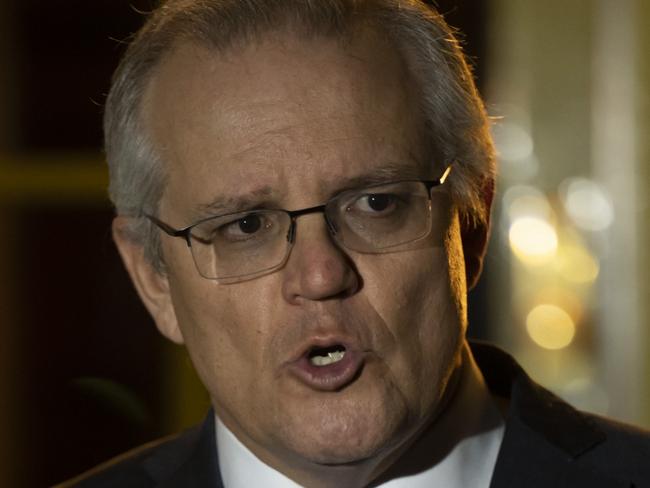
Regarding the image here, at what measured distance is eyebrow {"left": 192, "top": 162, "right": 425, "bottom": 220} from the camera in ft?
7.32

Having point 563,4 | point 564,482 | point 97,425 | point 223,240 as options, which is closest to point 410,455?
point 564,482

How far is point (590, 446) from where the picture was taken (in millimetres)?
2377

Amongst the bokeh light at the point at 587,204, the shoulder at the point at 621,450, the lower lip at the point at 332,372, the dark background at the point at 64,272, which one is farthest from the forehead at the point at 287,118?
the bokeh light at the point at 587,204

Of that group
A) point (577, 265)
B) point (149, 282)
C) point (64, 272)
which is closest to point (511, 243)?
point (577, 265)

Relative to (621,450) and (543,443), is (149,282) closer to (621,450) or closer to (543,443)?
(543,443)

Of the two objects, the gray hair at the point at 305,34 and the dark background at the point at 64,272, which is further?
the dark background at the point at 64,272

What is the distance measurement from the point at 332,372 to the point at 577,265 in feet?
7.25

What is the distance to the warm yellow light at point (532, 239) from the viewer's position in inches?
166

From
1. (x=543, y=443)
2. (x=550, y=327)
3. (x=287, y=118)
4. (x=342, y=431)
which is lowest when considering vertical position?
(x=550, y=327)

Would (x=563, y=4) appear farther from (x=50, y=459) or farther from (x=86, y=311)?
(x=50, y=459)

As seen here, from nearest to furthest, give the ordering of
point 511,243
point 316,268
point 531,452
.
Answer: point 316,268
point 531,452
point 511,243

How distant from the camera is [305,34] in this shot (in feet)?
7.66

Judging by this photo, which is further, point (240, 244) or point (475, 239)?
point (475, 239)

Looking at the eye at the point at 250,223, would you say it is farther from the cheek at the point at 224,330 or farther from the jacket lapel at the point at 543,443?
the jacket lapel at the point at 543,443
